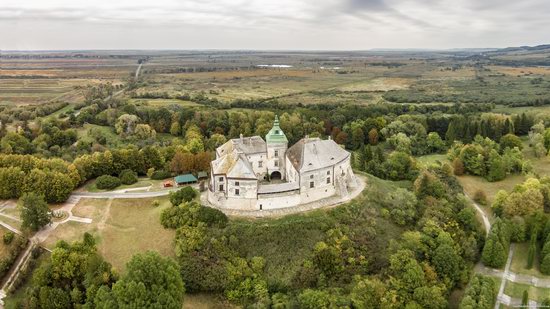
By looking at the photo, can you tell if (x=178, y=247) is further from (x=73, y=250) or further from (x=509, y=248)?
(x=509, y=248)

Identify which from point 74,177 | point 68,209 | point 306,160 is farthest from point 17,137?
point 306,160

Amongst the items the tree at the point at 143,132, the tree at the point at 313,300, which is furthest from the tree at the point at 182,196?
the tree at the point at 143,132

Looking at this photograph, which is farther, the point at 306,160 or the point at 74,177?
the point at 74,177

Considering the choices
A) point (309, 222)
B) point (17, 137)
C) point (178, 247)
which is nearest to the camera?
point (178, 247)

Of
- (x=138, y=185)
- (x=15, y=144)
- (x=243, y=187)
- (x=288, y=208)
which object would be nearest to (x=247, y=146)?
(x=243, y=187)

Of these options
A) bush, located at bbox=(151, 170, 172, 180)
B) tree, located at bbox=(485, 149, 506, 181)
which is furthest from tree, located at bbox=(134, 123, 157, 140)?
tree, located at bbox=(485, 149, 506, 181)

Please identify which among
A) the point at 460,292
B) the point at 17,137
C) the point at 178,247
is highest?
the point at 17,137

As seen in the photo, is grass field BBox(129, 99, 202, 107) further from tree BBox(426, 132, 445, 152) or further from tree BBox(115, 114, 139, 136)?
tree BBox(426, 132, 445, 152)

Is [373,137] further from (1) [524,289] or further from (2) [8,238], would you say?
(2) [8,238]
